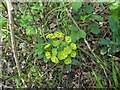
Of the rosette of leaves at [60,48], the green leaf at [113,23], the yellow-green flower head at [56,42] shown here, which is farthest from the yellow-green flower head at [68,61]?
the green leaf at [113,23]

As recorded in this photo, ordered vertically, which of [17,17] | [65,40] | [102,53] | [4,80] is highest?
[17,17]

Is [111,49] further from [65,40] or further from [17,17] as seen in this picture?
[17,17]

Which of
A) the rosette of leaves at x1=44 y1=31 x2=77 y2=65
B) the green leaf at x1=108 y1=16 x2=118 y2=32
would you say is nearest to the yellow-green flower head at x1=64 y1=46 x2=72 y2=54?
the rosette of leaves at x1=44 y1=31 x2=77 y2=65

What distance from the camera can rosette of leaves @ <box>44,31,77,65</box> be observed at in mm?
1497

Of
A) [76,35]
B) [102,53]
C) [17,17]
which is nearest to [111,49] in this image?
[102,53]

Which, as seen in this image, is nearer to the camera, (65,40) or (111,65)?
(65,40)

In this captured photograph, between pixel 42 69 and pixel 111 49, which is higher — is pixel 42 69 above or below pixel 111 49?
below

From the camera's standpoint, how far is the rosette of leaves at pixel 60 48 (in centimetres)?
150

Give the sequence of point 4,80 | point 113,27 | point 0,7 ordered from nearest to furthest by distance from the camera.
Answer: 1. point 113,27
2. point 0,7
3. point 4,80

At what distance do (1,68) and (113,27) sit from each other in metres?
0.72

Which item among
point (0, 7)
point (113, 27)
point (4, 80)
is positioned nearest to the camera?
point (113, 27)

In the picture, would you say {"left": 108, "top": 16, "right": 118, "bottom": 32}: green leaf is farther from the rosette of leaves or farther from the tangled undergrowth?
the rosette of leaves

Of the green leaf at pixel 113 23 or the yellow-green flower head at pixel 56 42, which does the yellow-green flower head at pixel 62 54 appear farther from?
the green leaf at pixel 113 23

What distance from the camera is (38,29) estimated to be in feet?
5.72
